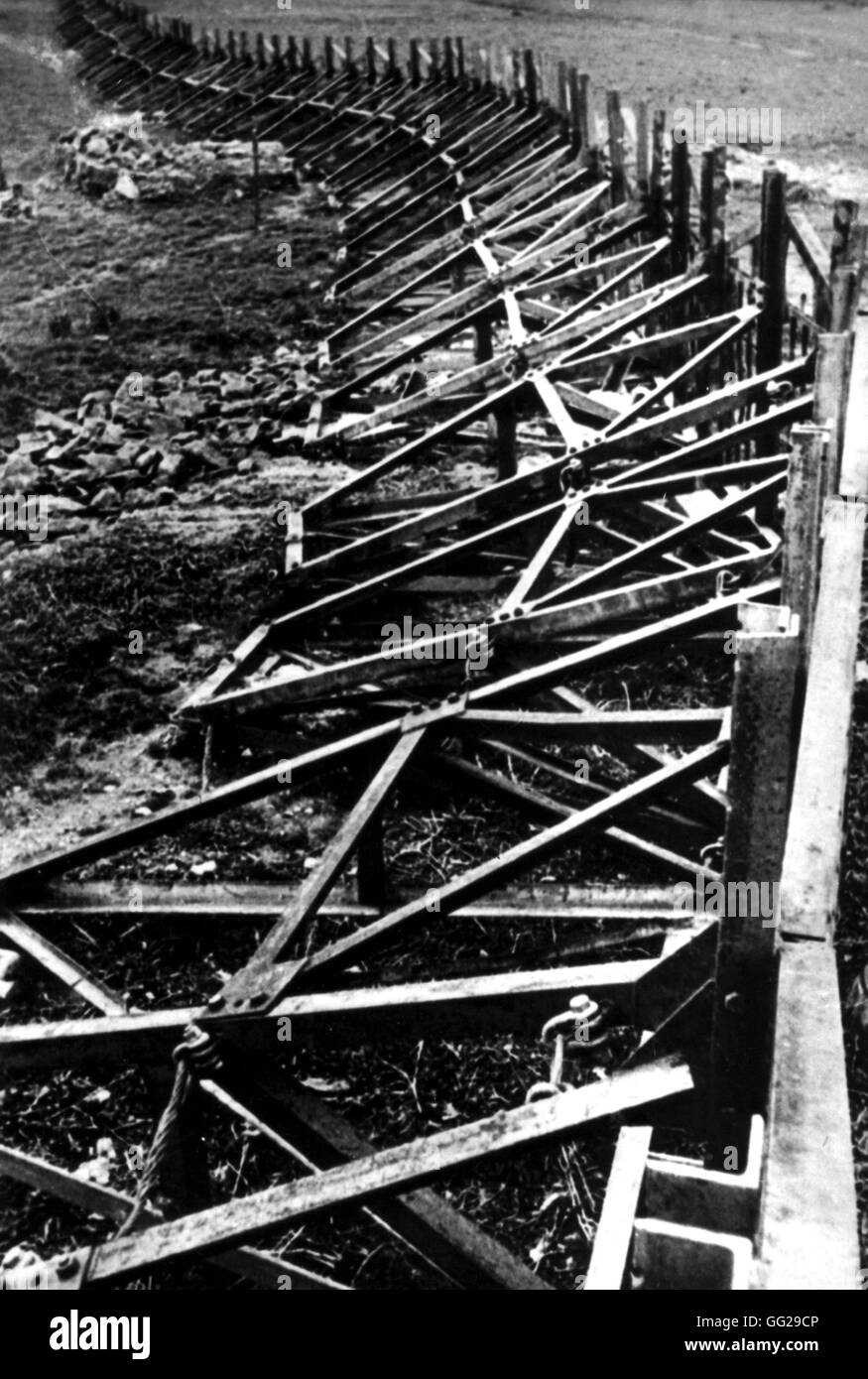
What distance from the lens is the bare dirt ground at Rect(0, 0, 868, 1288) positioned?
4219 millimetres

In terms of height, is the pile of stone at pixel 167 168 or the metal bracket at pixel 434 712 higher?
the pile of stone at pixel 167 168

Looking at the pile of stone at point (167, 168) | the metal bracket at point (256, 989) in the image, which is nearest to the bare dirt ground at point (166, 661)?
the metal bracket at point (256, 989)

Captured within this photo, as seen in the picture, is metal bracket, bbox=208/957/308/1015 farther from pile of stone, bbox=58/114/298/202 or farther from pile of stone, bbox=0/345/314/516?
pile of stone, bbox=58/114/298/202

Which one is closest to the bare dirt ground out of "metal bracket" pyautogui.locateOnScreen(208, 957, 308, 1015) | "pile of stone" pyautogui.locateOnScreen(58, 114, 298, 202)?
"metal bracket" pyautogui.locateOnScreen(208, 957, 308, 1015)

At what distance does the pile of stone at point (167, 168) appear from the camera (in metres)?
21.6

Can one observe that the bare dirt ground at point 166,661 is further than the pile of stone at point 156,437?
No

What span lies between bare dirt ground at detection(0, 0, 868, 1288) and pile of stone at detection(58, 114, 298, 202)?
2.84 feet

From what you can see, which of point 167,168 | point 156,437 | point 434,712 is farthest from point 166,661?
point 167,168

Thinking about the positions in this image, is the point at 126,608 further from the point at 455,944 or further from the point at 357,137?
the point at 357,137

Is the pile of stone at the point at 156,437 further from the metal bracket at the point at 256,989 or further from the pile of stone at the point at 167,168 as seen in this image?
the pile of stone at the point at 167,168

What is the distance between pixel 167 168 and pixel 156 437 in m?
14.2

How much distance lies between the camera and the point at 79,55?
4106cm

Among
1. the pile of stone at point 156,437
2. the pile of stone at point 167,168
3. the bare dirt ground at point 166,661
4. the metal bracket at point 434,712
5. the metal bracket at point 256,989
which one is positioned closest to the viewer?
the metal bracket at point 256,989

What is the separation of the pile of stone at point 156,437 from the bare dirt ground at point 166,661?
0.38 meters
